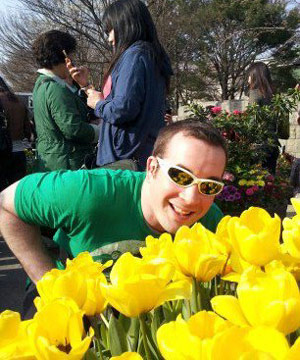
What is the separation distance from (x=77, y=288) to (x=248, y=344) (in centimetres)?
32

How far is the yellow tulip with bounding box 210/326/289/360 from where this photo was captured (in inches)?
20.4

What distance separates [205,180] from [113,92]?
1.71 meters

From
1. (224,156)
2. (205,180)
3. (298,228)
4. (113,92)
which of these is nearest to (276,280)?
(298,228)

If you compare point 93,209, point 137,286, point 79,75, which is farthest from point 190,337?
point 79,75

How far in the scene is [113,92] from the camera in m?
3.08

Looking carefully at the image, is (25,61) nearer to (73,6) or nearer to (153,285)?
(73,6)

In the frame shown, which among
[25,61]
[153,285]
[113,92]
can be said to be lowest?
[25,61]

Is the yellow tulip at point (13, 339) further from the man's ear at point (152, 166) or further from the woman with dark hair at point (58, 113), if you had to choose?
the woman with dark hair at point (58, 113)

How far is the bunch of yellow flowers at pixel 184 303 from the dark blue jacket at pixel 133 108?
1.99m

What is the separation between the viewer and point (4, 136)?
4.75 meters

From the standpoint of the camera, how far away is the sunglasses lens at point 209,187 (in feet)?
4.87

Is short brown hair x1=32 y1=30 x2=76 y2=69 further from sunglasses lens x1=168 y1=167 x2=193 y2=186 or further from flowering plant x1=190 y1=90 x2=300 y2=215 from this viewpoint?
sunglasses lens x1=168 y1=167 x2=193 y2=186

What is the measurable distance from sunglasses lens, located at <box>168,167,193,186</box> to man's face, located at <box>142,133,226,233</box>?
2 centimetres

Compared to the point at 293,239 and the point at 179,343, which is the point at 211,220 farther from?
the point at 179,343
